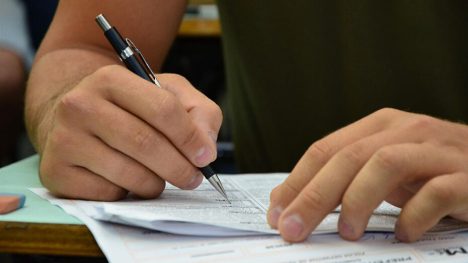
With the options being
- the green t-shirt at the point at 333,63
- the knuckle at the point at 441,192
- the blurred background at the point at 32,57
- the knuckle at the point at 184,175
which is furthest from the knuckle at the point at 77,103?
the blurred background at the point at 32,57

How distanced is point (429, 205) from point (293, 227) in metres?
0.11

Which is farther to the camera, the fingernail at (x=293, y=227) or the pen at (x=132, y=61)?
the pen at (x=132, y=61)

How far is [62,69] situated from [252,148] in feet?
1.49

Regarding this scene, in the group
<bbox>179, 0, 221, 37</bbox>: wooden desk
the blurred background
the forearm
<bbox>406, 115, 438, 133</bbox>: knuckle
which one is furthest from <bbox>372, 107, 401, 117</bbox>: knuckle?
<bbox>179, 0, 221, 37</bbox>: wooden desk

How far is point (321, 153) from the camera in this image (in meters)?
0.55

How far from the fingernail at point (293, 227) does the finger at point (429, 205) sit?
8 cm

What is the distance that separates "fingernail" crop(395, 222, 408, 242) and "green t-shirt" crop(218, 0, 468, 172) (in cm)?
57

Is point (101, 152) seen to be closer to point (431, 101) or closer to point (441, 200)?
point (441, 200)

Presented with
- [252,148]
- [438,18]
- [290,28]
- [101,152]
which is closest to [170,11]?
[290,28]

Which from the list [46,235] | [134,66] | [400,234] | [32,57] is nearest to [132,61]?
[134,66]

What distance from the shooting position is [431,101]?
41.5 inches

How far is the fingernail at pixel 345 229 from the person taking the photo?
1.67 feet

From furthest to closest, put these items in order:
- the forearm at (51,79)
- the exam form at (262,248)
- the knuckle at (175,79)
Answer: the forearm at (51,79), the knuckle at (175,79), the exam form at (262,248)

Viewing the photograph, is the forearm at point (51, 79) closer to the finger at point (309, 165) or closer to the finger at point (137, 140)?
the finger at point (137, 140)
